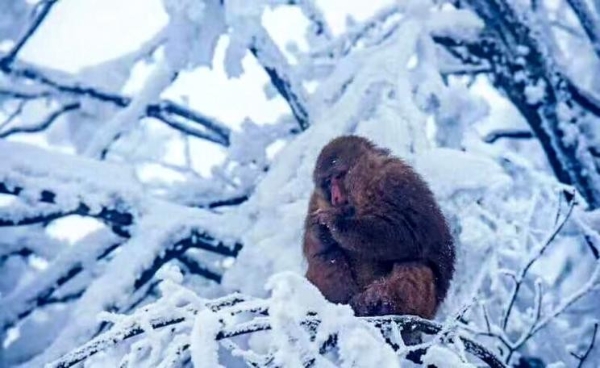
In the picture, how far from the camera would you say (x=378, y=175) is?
2.56 m

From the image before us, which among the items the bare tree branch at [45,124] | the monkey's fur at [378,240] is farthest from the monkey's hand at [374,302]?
the bare tree branch at [45,124]

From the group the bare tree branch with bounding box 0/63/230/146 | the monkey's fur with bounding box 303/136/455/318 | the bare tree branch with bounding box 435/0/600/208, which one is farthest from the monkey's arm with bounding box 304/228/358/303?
the bare tree branch with bounding box 0/63/230/146

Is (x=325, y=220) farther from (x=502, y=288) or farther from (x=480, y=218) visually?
(x=502, y=288)

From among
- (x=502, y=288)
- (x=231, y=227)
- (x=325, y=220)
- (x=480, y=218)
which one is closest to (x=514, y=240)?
(x=480, y=218)

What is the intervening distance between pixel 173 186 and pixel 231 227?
1.11 meters

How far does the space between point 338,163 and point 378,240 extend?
43 centimetres

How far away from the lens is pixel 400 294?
2.19 meters

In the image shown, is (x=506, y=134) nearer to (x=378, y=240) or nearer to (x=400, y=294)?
(x=378, y=240)

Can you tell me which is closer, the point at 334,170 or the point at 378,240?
the point at 378,240

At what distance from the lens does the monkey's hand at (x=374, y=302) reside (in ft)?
7.08

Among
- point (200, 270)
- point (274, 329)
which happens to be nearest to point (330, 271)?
point (274, 329)

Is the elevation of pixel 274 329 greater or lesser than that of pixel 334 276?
greater

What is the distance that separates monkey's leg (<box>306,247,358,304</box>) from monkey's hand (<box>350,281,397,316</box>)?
20 centimetres

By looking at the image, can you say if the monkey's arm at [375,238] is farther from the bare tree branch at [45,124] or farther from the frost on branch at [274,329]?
the bare tree branch at [45,124]
